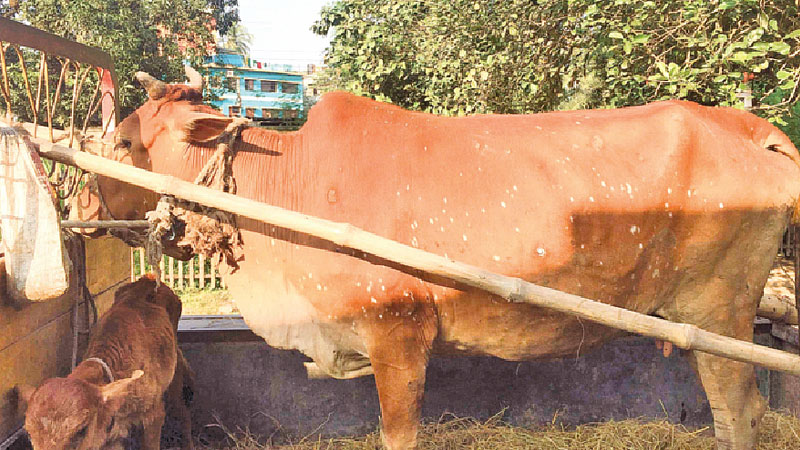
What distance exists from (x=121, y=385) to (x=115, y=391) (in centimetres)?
4

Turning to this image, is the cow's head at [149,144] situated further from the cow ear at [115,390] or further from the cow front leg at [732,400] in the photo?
the cow front leg at [732,400]

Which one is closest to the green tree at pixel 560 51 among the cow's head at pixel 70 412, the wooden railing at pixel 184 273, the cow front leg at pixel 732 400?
the cow front leg at pixel 732 400

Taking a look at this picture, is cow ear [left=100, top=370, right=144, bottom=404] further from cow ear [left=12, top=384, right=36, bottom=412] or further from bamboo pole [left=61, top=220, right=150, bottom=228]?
bamboo pole [left=61, top=220, right=150, bottom=228]

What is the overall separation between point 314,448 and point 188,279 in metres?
7.03

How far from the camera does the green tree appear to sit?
4891 mm

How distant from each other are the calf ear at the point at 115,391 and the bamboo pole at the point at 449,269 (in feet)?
3.60

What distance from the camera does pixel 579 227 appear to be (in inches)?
128

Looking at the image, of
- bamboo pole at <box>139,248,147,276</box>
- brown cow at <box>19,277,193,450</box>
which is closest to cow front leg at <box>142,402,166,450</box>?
brown cow at <box>19,277,193,450</box>

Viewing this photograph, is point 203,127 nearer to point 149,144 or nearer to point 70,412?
point 149,144

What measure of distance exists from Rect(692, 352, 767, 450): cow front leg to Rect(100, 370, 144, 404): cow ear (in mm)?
3273

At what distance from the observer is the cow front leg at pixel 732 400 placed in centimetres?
355

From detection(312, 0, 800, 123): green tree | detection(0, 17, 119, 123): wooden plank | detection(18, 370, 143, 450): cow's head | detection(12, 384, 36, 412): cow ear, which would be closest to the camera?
detection(0, 17, 119, 123): wooden plank

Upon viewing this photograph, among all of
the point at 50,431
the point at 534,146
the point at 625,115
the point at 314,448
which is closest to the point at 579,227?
the point at 534,146

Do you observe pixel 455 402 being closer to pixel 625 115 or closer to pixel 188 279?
pixel 625 115
